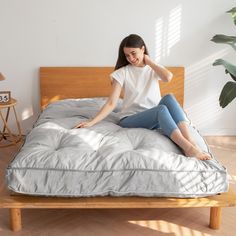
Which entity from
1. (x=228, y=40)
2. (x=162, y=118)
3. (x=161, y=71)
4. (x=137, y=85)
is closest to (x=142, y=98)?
(x=137, y=85)

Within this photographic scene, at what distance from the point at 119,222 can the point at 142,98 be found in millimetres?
832

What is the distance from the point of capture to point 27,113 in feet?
11.7

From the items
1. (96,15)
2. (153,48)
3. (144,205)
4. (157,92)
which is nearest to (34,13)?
(96,15)

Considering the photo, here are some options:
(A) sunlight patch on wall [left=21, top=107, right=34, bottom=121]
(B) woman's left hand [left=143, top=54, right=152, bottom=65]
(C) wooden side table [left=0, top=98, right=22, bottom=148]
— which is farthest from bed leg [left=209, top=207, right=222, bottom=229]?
(A) sunlight patch on wall [left=21, top=107, right=34, bottom=121]

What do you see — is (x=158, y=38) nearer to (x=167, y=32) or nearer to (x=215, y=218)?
(x=167, y=32)

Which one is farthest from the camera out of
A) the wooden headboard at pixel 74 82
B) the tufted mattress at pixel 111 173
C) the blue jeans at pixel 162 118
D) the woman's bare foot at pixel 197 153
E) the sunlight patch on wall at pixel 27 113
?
the sunlight patch on wall at pixel 27 113

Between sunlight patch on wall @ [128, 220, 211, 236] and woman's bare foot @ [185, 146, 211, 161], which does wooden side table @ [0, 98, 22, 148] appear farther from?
woman's bare foot @ [185, 146, 211, 161]

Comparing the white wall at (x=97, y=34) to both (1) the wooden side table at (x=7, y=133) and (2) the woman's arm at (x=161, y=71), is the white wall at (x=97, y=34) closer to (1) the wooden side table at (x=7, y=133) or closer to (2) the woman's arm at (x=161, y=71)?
(1) the wooden side table at (x=7, y=133)

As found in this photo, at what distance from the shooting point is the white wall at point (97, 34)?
3348 millimetres

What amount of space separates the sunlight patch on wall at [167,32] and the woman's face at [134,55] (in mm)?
1012

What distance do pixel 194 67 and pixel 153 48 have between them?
41cm

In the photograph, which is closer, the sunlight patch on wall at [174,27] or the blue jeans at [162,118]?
the blue jeans at [162,118]

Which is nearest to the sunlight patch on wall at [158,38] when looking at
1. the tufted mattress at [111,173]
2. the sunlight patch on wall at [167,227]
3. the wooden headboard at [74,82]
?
the wooden headboard at [74,82]

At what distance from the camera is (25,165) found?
2047 mm
